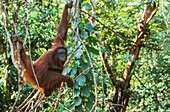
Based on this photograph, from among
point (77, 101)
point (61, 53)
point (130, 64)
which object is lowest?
point (77, 101)

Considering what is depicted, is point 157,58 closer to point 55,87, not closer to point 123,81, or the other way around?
point 123,81

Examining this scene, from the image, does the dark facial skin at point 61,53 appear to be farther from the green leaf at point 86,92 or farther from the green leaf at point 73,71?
the green leaf at point 86,92

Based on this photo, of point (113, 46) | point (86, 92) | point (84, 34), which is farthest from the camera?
point (113, 46)

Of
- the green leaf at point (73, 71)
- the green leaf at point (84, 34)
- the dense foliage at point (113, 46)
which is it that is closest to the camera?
the green leaf at point (84, 34)

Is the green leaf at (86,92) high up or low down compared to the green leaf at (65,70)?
down

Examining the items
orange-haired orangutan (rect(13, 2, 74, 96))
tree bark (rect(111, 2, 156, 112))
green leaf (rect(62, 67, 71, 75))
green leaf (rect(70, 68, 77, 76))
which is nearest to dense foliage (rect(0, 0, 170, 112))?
tree bark (rect(111, 2, 156, 112))

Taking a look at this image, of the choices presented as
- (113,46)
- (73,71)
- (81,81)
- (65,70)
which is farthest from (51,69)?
(113,46)

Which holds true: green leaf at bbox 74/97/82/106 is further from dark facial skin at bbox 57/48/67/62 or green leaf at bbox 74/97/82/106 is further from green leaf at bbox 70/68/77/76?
dark facial skin at bbox 57/48/67/62

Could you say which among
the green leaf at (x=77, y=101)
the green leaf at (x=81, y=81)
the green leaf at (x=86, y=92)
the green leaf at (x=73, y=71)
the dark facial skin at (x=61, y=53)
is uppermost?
the dark facial skin at (x=61, y=53)

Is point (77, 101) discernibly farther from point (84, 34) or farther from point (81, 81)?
point (84, 34)

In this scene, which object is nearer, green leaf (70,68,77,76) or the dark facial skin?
green leaf (70,68,77,76)

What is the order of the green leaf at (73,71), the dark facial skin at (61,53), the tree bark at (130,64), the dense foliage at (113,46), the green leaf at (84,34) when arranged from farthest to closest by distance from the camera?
the tree bark at (130,64) < the dense foliage at (113,46) < the dark facial skin at (61,53) < the green leaf at (73,71) < the green leaf at (84,34)

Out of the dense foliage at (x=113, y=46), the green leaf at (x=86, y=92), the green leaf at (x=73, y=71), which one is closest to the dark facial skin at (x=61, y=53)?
the green leaf at (x=73, y=71)

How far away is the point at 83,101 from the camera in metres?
3.67
